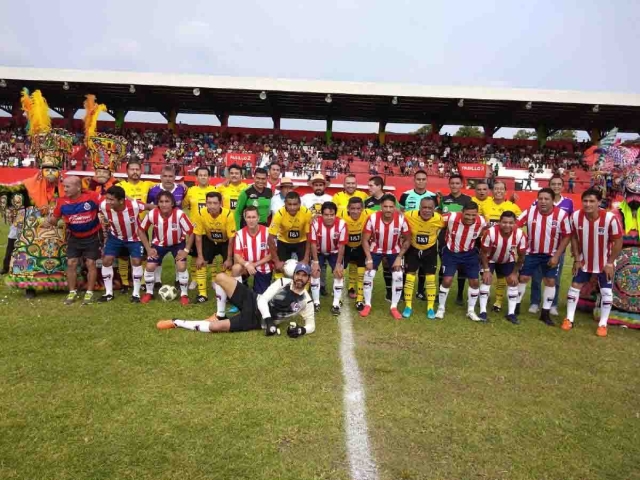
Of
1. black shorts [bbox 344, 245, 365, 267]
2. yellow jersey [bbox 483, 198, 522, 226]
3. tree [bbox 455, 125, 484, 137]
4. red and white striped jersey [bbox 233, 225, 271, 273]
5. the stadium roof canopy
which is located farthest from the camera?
tree [bbox 455, 125, 484, 137]

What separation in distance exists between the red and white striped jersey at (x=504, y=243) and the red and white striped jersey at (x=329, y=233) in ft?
6.88

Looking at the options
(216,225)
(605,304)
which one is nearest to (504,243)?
(605,304)

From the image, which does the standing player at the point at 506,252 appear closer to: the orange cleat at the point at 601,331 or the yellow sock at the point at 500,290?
the yellow sock at the point at 500,290

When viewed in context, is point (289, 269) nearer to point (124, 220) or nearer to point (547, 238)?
point (124, 220)

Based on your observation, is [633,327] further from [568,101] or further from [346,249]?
[568,101]

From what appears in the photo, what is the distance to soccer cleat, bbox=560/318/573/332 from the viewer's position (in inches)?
232

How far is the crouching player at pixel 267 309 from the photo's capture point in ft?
16.9

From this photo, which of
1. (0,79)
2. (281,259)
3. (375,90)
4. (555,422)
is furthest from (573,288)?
(0,79)

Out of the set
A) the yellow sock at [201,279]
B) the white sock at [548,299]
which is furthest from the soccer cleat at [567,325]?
the yellow sock at [201,279]

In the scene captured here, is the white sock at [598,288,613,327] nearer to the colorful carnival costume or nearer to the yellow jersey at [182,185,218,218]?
the yellow jersey at [182,185,218,218]

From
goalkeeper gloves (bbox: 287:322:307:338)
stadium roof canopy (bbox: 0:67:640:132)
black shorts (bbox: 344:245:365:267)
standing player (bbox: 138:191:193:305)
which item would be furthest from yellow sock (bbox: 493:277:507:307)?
stadium roof canopy (bbox: 0:67:640:132)

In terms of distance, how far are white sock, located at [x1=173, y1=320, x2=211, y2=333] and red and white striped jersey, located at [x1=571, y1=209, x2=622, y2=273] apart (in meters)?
5.29

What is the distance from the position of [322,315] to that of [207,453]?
332 cm

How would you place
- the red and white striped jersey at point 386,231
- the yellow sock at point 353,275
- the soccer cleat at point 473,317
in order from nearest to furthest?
1. the soccer cleat at point 473,317
2. the red and white striped jersey at point 386,231
3. the yellow sock at point 353,275
